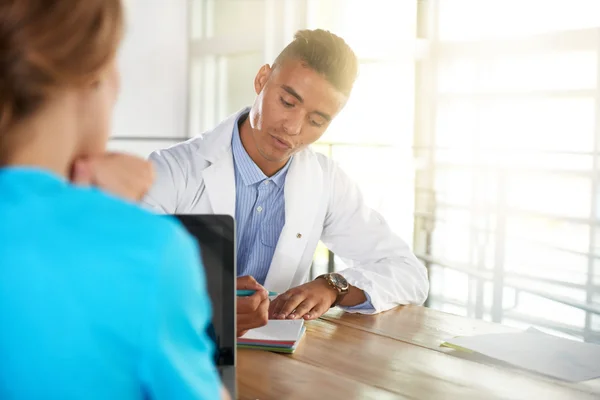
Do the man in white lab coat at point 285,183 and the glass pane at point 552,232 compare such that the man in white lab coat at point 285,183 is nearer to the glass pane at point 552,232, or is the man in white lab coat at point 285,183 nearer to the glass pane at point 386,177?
the glass pane at point 552,232

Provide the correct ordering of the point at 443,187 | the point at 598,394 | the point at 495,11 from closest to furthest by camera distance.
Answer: the point at 598,394 < the point at 495,11 < the point at 443,187

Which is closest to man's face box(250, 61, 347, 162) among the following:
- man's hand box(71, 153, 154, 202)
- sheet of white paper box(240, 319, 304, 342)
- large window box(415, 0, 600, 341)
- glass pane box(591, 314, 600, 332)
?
sheet of white paper box(240, 319, 304, 342)

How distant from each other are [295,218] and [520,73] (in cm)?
254

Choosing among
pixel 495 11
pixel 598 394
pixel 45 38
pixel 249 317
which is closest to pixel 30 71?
pixel 45 38

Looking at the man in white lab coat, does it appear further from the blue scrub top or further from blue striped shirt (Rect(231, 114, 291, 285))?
the blue scrub top

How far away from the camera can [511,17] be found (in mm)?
3904

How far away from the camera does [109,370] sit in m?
0.47

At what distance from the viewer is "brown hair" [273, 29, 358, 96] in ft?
5.96

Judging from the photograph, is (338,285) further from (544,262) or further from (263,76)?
(544,262)

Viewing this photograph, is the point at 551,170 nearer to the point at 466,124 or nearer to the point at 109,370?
the point at 466,124

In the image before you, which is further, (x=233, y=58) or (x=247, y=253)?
(x=233, y=58)

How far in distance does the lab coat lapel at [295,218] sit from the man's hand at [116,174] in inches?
45.3

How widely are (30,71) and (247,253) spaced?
1.43 m

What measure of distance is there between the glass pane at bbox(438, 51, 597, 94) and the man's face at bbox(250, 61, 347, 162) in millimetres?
2298
